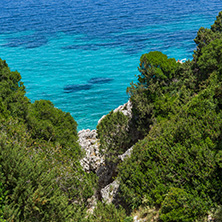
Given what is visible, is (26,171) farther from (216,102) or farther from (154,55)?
(154,55)

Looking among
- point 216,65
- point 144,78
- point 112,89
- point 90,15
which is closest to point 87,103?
point 112,89

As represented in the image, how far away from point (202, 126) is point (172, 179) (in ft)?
11.2

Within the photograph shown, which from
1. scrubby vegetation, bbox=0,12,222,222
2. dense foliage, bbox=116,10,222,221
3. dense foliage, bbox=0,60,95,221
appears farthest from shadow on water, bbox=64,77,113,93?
dense foliage, bbox=116,10,222,221

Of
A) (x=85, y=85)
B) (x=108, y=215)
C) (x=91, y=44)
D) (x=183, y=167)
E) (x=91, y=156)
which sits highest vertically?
(x=91, y=44)

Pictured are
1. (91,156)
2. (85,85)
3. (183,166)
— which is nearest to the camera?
(183,166)

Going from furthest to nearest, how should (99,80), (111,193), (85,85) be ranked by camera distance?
(99,80), (85,85), (111,193)

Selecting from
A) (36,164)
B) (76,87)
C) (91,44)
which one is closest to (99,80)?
(76,87)

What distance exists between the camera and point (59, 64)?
6438cm

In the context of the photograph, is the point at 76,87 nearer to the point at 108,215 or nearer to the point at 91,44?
the point at 91,44

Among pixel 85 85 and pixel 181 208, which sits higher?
pixel 85 85

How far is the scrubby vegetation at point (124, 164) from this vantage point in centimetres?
1334

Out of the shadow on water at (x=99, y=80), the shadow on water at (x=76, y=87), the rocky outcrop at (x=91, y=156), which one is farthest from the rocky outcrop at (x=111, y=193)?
the shadow on water at (x=99, y=80)

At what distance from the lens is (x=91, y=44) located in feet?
238

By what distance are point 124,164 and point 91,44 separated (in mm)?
57781
